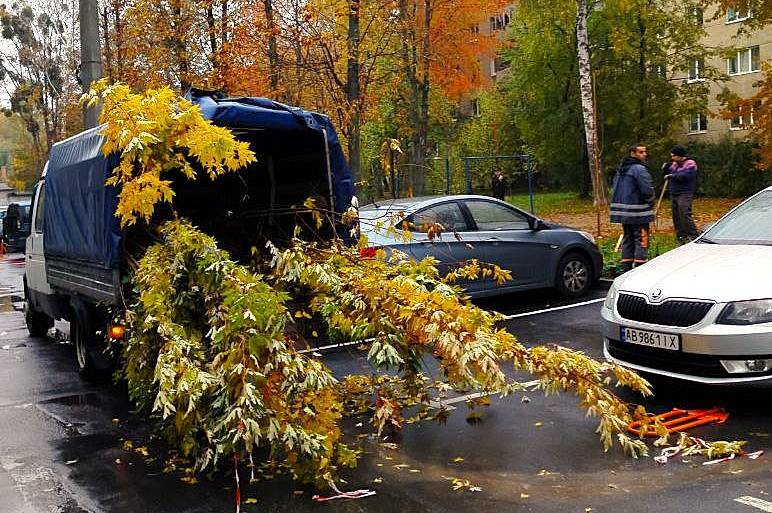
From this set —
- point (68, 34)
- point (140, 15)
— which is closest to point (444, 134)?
point (68, 34)

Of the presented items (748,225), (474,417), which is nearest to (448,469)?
(474,417)

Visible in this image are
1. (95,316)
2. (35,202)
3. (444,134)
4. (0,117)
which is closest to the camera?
(95,316)

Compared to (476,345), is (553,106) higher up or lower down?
higher up

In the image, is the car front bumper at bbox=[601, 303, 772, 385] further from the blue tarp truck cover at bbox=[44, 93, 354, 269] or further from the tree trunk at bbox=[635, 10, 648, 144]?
the tree trunk at bbox=[635, 10, 648, 144]

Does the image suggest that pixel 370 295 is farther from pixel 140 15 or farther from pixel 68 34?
pixel 68 34

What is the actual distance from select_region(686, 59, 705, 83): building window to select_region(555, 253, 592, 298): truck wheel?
26.7 meters

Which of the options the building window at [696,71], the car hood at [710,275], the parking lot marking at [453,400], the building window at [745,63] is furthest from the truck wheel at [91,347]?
the building window at [745,63]

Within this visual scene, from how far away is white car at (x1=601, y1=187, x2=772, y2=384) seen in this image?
611 centimetres

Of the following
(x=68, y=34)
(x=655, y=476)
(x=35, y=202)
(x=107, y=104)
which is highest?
(x=68, y=34)

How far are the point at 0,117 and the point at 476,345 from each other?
96.8 metres

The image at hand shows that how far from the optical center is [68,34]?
1639 inches

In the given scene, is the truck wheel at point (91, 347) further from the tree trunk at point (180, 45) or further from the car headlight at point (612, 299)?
the tree trunk at point (180, 45)

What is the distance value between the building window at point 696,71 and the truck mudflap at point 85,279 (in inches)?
1254

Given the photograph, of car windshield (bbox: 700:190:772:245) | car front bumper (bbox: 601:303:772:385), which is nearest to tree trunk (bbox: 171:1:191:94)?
car windshield (bbox: 700:190:772:245)
